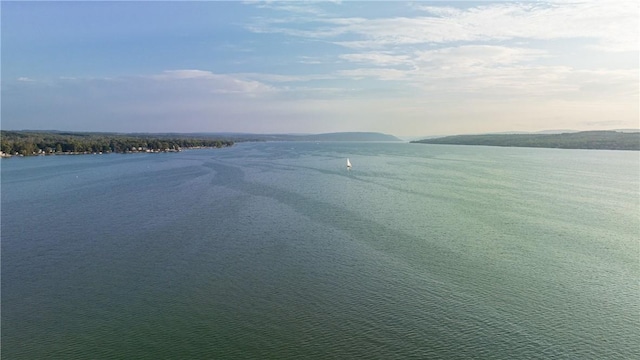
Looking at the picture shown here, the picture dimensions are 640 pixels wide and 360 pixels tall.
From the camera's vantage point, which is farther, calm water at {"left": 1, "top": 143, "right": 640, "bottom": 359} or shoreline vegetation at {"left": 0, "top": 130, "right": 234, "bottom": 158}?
shoreline vegetation at {"left": 0, "top": 130, "right": 234, "bottom": 158}

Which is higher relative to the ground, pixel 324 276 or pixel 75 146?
pixel 75 146

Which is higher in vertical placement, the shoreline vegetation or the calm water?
the shoreline vegetation

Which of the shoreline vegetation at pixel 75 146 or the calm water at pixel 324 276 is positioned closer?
the calm water at pixel 324 276

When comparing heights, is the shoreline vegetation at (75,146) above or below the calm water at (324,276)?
above

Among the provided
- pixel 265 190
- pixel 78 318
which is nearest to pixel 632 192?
pixel 265 190

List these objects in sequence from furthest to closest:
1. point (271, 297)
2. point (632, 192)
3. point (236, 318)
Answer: point (632, 192) → point (271, 297) → point (236, 318)

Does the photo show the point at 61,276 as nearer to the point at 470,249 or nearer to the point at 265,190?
the point at 470,249

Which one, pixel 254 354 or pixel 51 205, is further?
pixel 51 205

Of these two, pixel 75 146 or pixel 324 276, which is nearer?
pixel 324 276
